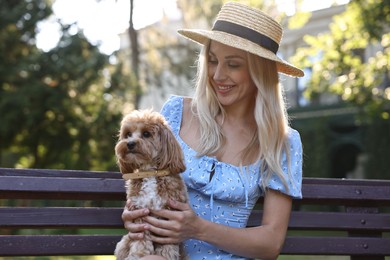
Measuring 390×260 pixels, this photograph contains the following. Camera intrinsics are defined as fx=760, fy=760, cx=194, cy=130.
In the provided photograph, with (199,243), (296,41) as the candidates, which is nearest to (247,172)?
(199,243)

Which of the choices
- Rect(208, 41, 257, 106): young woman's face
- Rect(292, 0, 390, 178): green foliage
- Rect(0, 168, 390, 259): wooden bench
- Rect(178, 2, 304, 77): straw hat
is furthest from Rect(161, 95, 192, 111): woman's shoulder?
Rect(292, 0, 390, 178): green foliage

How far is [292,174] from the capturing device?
13.5 ft

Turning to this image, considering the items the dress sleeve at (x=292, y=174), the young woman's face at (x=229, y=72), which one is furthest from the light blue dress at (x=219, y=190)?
the young woman's face at (x=229, y=72)

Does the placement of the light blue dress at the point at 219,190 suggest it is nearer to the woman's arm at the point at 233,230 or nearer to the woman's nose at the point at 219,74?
the woman's arm at the point at 233,230

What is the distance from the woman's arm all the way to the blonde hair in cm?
14

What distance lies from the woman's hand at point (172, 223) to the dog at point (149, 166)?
0.11ft

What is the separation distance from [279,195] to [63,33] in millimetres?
21053

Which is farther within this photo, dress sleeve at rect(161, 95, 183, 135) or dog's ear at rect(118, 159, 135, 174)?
dress sleeve at rect(161, 95, 183, 135)

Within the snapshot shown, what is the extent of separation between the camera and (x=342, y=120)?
29.0 m

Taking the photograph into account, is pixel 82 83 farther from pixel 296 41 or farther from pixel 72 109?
pixel 296 41

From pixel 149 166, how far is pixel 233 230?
1.85 feet

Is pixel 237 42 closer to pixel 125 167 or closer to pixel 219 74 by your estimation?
pixel 219 74

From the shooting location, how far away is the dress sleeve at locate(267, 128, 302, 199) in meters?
4.07

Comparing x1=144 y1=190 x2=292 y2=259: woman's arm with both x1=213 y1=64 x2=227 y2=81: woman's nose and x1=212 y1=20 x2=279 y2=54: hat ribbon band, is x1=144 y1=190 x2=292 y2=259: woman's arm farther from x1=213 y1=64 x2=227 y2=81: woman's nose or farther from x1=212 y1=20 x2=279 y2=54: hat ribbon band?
x1=212 y1=20 x2=279 y2=54: hat ribbon band
